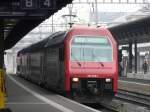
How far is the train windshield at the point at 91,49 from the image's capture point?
20.7m

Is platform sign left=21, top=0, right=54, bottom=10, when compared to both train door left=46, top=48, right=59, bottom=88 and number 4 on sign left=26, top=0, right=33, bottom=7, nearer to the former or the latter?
number 4 on sign left=26, top=0, right=33, bottom=7

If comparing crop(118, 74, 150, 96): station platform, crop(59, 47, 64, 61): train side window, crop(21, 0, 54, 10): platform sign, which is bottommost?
crop(118, 74, 150, 96): station platform

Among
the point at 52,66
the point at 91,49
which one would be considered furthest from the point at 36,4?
the point at 52,66

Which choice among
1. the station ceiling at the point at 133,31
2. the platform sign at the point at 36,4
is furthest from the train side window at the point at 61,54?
the station ceiling at the point at 133,31

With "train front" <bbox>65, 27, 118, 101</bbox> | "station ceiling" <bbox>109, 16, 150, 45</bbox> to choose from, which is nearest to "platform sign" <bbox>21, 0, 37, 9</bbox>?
"train front" <bbox>65, 27, 118, 101</bbox>

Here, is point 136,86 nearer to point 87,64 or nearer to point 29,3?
point 87,64

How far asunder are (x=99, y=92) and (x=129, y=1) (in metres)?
23.3

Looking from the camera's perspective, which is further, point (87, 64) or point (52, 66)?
point (52, 66)

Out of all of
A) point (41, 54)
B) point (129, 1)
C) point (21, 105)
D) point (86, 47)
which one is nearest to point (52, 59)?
point (86, 47)

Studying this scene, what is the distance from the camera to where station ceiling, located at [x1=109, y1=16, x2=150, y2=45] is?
143ft

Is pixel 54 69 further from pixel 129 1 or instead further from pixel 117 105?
pixel 129 1

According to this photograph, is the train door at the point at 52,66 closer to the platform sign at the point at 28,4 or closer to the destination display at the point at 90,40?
the destination display at the point at 90,40

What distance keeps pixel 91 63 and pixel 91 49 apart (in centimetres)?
60

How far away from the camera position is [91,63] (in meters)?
20.7
